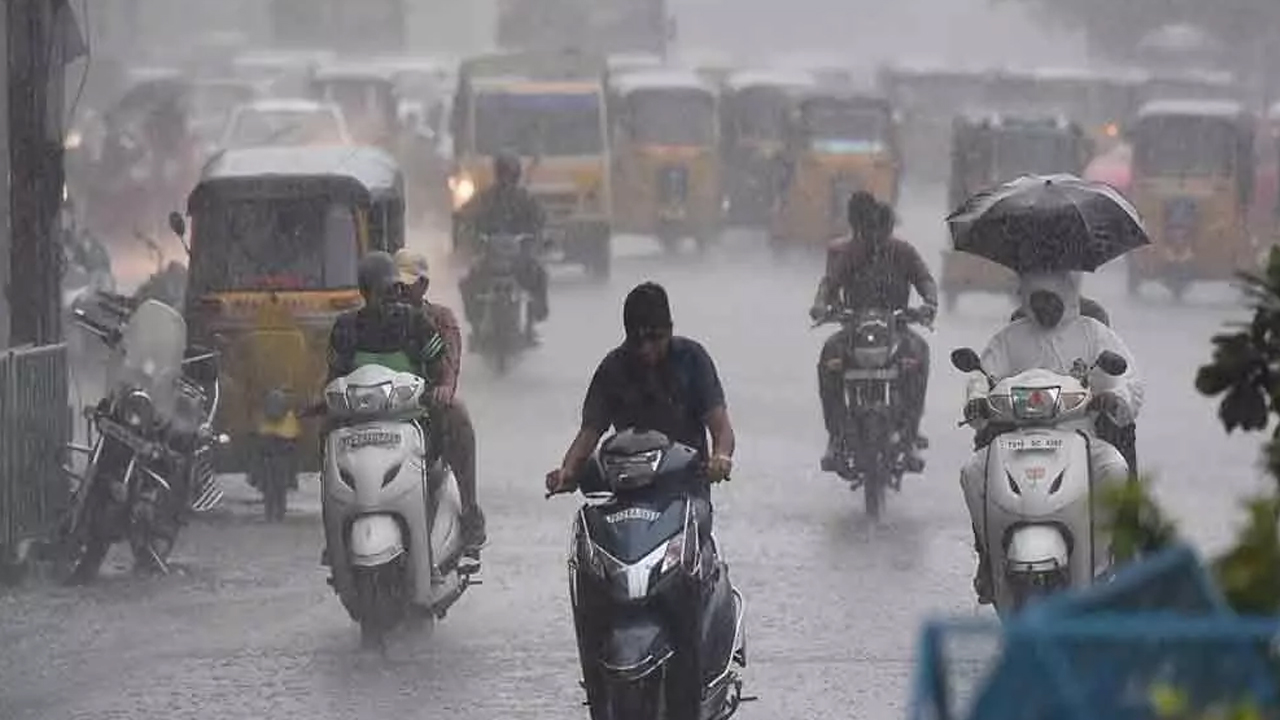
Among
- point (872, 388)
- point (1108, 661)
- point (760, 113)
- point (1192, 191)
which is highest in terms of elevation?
point (1108, 661)

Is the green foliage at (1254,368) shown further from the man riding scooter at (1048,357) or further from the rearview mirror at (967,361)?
the rearview mirror at (967,361)

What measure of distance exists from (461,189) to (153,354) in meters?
20.9

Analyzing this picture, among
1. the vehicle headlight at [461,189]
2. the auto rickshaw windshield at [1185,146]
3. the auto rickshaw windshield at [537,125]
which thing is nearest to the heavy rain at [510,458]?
the vehicle headlight at [461,189]

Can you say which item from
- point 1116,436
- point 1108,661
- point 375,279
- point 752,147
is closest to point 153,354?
point 375,279

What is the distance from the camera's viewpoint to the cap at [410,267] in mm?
13125

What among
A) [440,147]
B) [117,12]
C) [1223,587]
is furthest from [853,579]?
[117,12]

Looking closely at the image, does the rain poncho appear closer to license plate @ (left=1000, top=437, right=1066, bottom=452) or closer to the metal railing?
license plate @ (left=1000, top=437, right=1066, bottom=452)

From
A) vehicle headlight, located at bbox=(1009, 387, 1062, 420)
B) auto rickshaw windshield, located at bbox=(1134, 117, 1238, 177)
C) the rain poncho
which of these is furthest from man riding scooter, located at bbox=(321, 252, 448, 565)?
auto rickshaw windshield, located at bbox=(1134, 117, 1238, 177)

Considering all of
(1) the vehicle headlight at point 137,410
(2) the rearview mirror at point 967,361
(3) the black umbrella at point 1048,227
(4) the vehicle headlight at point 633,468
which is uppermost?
(3) the black umbrella at point 1048,227

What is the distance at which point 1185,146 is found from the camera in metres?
35.1

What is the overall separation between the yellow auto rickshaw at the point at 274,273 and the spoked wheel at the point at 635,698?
692cm

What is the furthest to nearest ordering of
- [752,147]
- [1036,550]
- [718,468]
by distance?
1. [752,147]
2. [1036,550]
3. [718,468]

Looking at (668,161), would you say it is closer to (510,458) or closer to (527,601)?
(510,458)

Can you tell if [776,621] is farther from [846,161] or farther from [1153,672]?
[846,161]
